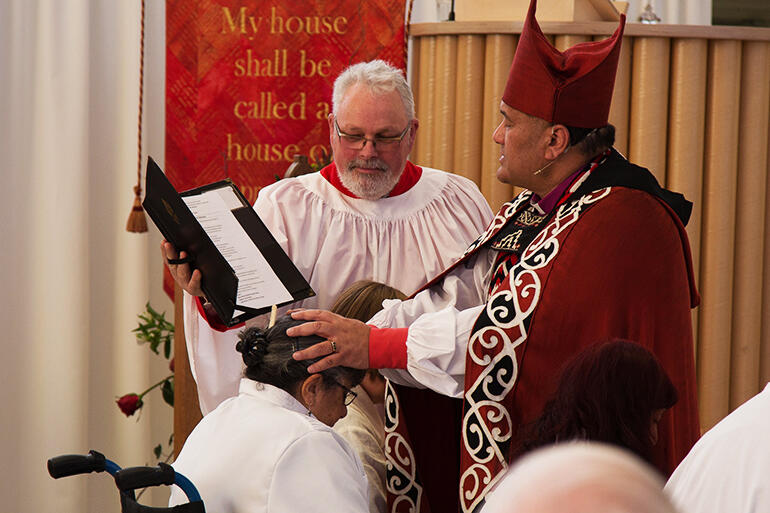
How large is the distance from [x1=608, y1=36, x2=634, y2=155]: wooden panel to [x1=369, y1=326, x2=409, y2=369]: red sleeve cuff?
2106 millimetres

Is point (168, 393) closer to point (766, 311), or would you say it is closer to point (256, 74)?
point (256, 74)

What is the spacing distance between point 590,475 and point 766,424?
102 cm

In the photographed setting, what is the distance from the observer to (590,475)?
0.78m

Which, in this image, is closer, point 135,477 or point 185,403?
point 135,477

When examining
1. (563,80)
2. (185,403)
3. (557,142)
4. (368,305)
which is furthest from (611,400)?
(185,403)

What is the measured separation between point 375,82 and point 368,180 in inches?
13.3

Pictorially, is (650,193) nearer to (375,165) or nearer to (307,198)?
(375,165)

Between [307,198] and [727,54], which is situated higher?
[727,54]

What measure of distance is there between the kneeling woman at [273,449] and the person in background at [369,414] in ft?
1.83

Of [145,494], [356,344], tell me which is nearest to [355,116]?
[356,344]

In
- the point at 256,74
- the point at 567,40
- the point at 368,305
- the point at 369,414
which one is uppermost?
the point at 567,40

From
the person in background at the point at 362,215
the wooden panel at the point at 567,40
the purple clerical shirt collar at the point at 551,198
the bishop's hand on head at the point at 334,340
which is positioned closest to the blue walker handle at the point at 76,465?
the bishop's hand on head at the point at 334,340

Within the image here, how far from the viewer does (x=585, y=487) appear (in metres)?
0.77

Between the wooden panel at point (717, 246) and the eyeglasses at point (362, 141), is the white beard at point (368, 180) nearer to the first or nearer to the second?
the eyeglasses at point (362, 141)
